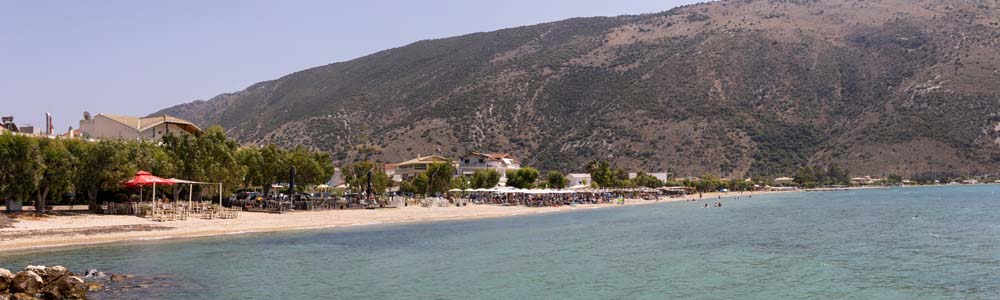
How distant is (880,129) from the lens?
143875 millimetres

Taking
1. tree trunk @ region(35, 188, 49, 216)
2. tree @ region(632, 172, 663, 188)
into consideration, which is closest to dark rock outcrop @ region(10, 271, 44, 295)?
tree trunk @ region(35, 188, 49, 216)

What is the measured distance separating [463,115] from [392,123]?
1322 centimetres

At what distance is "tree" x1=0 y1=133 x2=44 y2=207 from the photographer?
127ft

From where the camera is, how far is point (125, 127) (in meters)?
64.5

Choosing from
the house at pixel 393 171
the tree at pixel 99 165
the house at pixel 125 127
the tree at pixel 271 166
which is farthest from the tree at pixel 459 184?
the tree at pixel 99 165

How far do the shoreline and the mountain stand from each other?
3011 inches

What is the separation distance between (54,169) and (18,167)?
199 centimetres

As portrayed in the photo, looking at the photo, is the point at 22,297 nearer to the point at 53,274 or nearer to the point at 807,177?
the point at 53,274

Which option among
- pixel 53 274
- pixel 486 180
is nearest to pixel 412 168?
pixel 486 180

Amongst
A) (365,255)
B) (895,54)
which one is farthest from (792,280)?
(895,54)

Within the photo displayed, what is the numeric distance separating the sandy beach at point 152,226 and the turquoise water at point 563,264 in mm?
1733

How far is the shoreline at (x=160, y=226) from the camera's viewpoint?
33750 mm

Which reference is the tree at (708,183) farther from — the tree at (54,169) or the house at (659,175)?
the tree at (54,169)

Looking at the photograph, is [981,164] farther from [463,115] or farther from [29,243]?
[29,243]
